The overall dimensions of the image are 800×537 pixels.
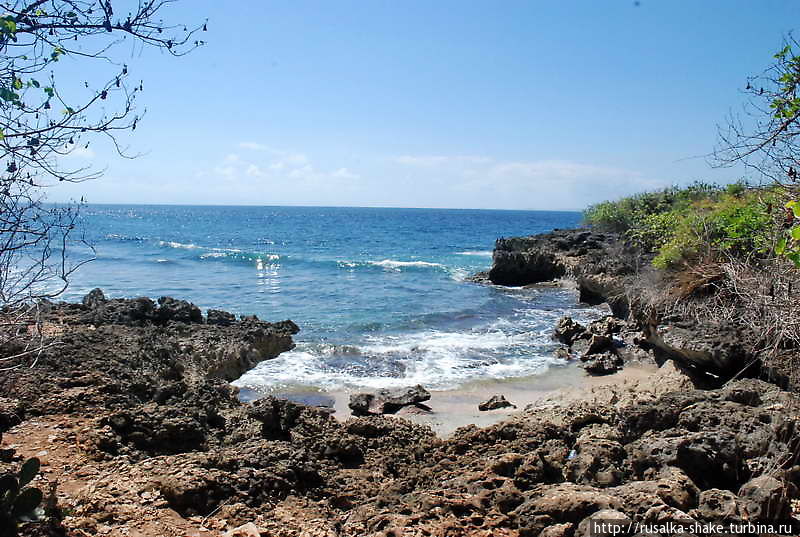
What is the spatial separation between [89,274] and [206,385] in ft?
86.3

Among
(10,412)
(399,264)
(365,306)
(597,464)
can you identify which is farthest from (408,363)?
(399,264)

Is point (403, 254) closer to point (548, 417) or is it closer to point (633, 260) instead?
point (633, 260)

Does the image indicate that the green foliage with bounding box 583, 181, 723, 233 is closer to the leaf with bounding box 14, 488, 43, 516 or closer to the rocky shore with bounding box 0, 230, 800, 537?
the rocky shore with bounding box 0, 230, 800, 537

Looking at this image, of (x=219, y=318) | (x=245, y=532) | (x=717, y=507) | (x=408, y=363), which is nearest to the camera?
(x=717, y=507)

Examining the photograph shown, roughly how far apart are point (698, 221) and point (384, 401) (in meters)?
7.96

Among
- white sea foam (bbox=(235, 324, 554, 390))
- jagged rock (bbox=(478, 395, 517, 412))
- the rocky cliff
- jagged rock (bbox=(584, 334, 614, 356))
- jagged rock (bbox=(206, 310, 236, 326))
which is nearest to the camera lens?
the rocky cliff

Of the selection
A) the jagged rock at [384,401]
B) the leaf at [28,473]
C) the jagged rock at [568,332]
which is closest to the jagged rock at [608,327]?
the jagged rock at [568,332]

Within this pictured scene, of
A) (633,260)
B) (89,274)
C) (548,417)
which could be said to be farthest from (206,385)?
(89,274)

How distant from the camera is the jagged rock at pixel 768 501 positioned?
148 inches

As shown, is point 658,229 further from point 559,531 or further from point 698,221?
point 559,531

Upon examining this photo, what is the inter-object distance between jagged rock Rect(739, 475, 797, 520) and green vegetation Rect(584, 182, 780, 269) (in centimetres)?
267

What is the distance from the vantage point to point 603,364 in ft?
39.5

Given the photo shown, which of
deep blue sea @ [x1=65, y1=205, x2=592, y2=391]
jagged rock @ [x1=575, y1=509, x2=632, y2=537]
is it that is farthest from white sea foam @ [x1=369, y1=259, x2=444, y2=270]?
jagged rock @ [x1=575, y1=509, x2=632, y2=537]

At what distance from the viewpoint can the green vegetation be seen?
27.3 ft
